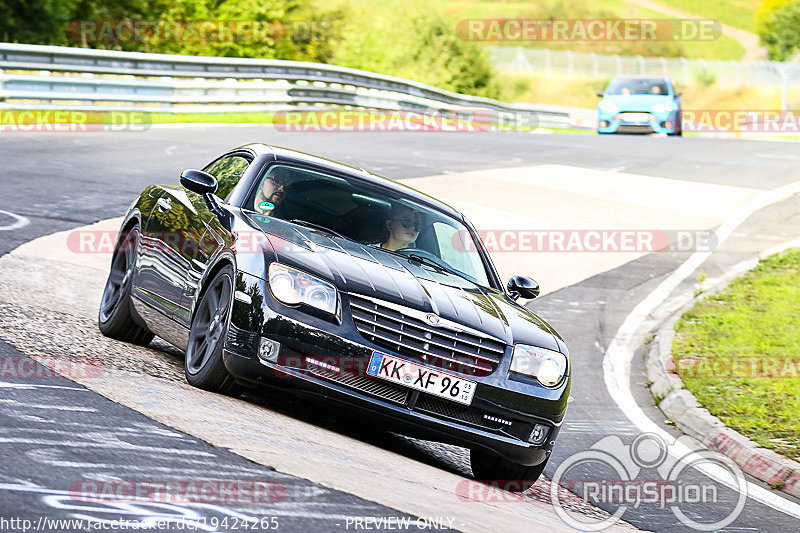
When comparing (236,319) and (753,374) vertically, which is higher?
(236,319)

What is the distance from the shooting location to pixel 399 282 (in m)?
6.41

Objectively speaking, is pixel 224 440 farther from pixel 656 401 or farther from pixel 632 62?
pixel 632 62

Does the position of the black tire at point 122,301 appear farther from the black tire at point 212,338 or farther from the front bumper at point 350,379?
the front bumper at point 350,379

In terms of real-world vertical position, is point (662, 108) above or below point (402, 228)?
below

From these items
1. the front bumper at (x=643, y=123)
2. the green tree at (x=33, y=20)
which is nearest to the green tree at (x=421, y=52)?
the green tree at (x=33, y=20)

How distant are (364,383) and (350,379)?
75mm

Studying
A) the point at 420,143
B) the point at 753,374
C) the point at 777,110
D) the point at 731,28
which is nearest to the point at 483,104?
the point at 420,143

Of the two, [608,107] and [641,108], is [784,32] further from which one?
[641,108]

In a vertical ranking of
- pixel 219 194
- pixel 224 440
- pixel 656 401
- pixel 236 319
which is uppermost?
pixel 219 194

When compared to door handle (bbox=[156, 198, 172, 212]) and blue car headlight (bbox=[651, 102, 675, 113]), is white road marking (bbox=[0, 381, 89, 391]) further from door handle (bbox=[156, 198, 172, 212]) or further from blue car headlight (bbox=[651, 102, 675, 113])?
blue car headlight (bbox=[651, 102, 675, 113])

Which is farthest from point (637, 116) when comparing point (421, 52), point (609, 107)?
point (421, 52)

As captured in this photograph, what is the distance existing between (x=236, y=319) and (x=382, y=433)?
4.78 ft

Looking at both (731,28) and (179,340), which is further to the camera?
(731,28)

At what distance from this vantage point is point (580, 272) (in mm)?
14555
